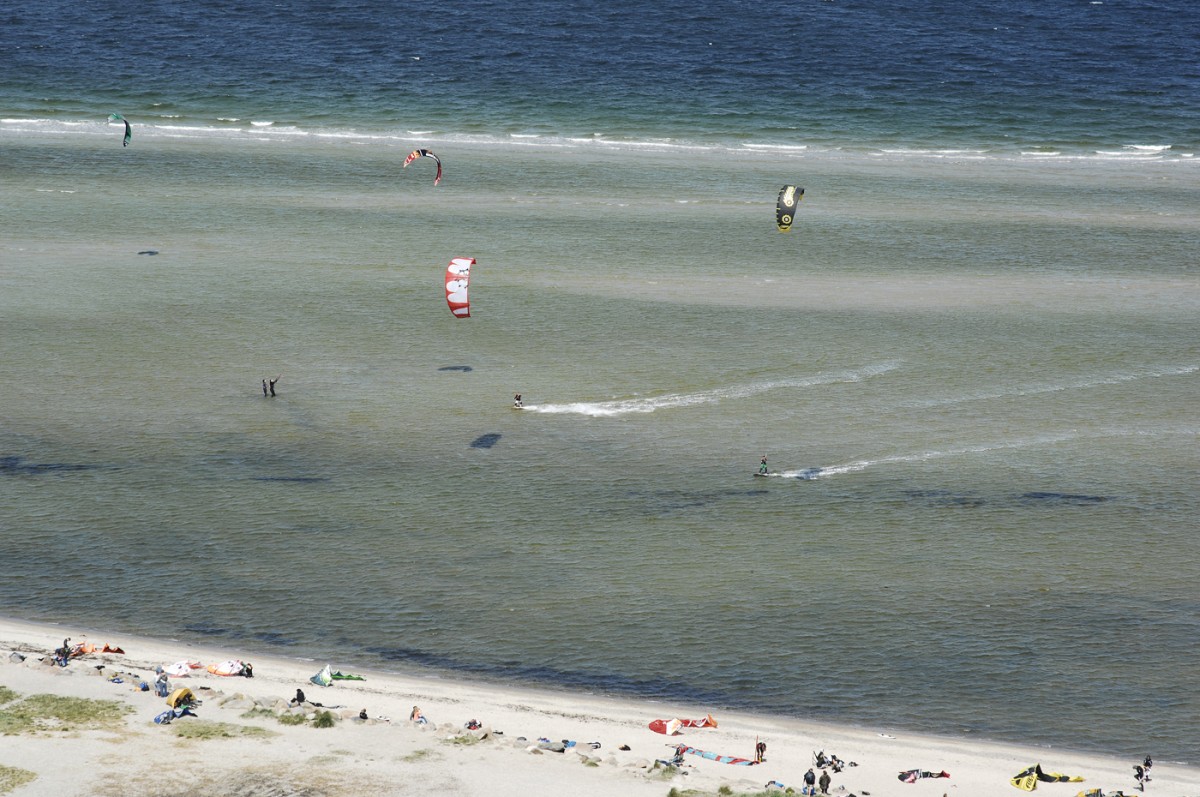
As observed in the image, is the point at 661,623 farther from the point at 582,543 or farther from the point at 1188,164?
the point at 1188,164

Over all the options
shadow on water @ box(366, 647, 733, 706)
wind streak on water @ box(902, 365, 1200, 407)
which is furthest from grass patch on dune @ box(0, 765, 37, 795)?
wind streak on water @ box(902, 365, 1200, 407)

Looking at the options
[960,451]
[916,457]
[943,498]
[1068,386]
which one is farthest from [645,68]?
[943,498]

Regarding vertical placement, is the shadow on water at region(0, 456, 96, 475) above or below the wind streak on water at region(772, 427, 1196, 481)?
below

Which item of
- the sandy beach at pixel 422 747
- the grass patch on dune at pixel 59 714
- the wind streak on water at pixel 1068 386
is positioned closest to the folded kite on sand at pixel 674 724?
the sandy beach at pixel 422 747

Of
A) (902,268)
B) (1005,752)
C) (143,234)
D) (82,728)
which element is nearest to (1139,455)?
(1005,752)

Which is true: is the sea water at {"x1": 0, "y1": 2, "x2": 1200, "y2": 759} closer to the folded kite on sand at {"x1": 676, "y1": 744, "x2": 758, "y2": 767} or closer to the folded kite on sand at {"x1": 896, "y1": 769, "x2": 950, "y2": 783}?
the folded kite on sand at {"x1": 896, "y1": 769, "x2": 950, "y2": 783}

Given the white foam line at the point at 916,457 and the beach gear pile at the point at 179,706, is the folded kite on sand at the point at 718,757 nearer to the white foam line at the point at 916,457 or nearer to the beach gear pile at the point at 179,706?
the beach gear pile at the point at 179,706

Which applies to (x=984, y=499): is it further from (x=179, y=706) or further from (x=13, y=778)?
(x=13, y=778)
